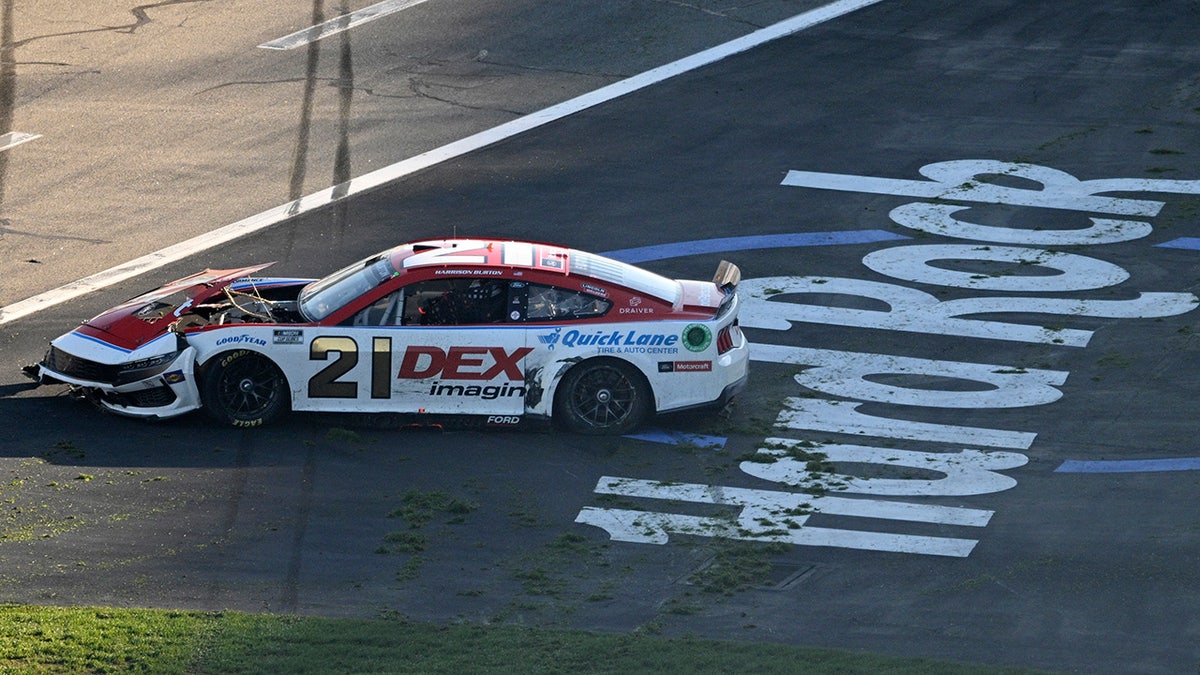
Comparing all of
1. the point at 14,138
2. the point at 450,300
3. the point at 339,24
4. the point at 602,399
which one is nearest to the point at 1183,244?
the point at 602,399

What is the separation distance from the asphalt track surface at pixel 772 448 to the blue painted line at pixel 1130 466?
42 millimetres

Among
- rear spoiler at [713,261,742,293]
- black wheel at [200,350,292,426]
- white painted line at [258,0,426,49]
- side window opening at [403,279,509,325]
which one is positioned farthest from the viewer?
white painted line at [258,0,426,49]

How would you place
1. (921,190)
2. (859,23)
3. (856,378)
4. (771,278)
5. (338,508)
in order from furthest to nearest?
(859,23), (921,190), (771,278), (856,378), (338,508)

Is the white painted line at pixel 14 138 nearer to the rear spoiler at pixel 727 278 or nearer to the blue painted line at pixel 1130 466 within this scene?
the rear spoiler at pixel 727 278

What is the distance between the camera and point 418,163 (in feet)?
72.3

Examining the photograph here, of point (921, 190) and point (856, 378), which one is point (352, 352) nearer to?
point (856, 378)

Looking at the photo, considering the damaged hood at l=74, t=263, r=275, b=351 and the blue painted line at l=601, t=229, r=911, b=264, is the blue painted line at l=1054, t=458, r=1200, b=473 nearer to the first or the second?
the blue painted line at l=601, t=229, r=911, b=264

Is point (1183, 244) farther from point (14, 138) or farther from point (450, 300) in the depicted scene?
point (14, 138)

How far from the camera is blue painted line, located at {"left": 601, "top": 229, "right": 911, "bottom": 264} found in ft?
61.2

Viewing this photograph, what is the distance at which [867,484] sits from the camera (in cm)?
1321

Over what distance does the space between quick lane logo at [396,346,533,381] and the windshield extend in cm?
71

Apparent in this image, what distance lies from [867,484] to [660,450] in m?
1.81

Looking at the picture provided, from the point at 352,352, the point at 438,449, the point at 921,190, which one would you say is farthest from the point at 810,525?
the point at 921,190

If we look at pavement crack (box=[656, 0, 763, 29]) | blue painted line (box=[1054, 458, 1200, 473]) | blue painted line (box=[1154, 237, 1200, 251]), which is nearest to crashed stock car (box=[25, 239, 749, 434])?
blue painted line (box=[1054, 458, 1200, 473])
